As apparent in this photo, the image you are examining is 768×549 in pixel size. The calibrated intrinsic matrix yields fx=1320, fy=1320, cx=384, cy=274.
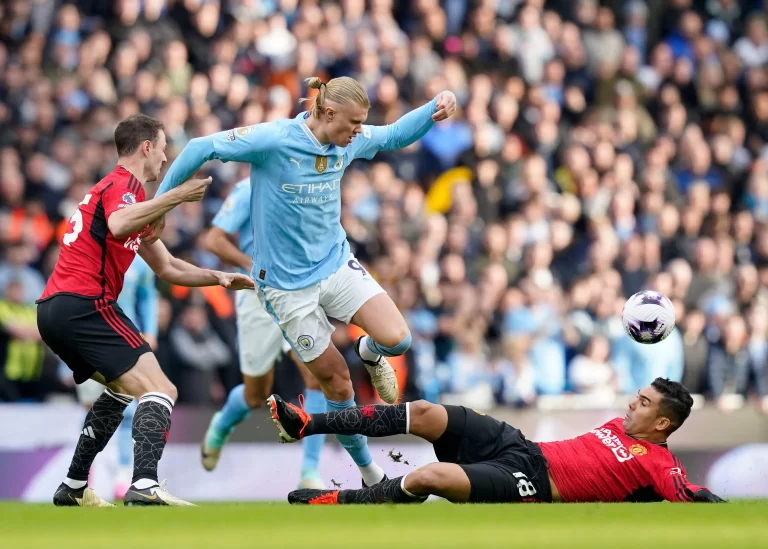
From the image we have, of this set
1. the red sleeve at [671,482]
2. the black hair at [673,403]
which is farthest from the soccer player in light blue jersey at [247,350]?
the red sleeve at [671,482]

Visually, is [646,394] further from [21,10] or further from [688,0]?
[688,0]

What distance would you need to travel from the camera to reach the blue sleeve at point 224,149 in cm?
828

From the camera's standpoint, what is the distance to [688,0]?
21188mm

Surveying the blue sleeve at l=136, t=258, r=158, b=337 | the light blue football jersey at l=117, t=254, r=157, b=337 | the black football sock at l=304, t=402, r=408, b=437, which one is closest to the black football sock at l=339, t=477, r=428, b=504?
the black football sock at l=304, t=402, r=408, b=437

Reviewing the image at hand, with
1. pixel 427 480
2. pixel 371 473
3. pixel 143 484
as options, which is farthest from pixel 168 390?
pixel 371 473

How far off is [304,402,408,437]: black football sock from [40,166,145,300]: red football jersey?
154 centimetres

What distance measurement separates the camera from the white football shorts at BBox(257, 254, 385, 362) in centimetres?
883

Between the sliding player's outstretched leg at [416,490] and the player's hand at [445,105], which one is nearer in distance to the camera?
the sliding player's outstretched leg at [416,490]

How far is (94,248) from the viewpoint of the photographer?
8.20 metres

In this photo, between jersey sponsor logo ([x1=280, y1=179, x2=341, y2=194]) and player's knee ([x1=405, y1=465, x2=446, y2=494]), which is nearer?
player's knee ([x1=405, y1=465, x2=446, y2=494])

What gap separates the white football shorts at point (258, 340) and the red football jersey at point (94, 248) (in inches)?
114

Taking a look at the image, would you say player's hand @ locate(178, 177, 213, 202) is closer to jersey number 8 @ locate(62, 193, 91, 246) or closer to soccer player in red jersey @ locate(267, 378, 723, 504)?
jersey number 8 @ locate(62, 193, 91, 246)

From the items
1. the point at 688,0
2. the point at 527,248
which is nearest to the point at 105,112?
the point at 527,248

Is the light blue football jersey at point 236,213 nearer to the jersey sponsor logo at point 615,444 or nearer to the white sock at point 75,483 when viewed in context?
the white sock at point 75,483
